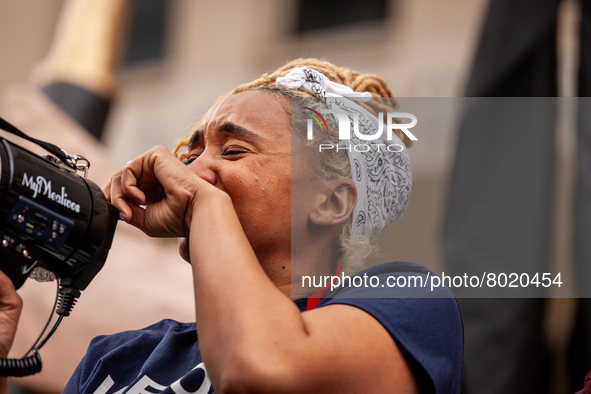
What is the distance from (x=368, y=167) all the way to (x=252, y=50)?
18.9 feet

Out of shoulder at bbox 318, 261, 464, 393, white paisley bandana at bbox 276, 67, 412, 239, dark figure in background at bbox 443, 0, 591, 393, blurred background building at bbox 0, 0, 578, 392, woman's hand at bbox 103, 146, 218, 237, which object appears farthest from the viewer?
blurred background building at bbox 0, 0, 578, 392

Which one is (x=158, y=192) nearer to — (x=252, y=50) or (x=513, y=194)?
(x=513, y=194)

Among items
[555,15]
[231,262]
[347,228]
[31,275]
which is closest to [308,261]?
[347,228]

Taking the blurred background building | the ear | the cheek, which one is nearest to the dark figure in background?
the ear

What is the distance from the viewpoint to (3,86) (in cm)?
868

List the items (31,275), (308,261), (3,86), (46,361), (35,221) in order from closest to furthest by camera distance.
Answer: (35,221)
(31,275)
(308,261)
(46,361)
(3,86)

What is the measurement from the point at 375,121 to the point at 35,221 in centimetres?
78

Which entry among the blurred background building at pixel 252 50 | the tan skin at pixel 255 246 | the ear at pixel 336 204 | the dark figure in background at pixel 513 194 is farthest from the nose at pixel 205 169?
the blurred background building at pixel 252 50

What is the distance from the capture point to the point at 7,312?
110 cm

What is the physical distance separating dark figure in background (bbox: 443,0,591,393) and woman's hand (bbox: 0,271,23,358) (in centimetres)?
150

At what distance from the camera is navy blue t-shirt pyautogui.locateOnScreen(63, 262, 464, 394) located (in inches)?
41.4

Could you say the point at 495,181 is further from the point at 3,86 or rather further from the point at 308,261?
the point at 3,86

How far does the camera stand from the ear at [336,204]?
1.33m

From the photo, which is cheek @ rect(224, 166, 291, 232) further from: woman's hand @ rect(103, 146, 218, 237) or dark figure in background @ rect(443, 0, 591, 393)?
dark figure in background @ rect(443, 0, 591, 393)
